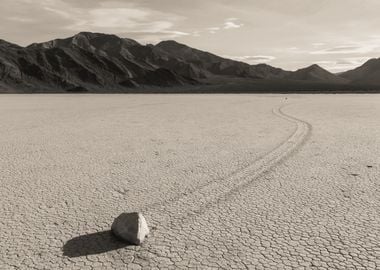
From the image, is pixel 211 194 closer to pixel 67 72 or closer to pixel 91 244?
pixel 91 244

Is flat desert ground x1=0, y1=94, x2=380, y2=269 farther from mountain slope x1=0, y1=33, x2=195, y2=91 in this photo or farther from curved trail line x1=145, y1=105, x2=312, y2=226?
mountain slope x1=0, y1=33, x2=195, y2=91

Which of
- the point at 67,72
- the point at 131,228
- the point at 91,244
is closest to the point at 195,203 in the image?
the point at 131,228

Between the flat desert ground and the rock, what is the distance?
75mm

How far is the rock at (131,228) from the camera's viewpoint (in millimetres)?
3213

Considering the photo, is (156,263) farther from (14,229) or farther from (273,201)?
(273,201)

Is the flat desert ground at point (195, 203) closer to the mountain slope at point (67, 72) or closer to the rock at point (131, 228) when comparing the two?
the rock at point (131, 228)

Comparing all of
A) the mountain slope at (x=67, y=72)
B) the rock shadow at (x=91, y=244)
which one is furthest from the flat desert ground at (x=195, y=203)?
the mountain slope at (x=67, y=72)

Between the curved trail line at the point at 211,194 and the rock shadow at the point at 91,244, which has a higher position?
the curved trail line at the point at 211,194

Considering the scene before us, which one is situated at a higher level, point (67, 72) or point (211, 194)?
point (67, 72)

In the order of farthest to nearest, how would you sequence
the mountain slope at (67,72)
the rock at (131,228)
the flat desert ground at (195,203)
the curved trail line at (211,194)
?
the mountain slope at (67,72) → the curved trail line at (211,194) → the rock at (131,228) → the flat desert ground at (195,203)

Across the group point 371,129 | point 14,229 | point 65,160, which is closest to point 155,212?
point 14,229

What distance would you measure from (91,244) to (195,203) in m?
1.33

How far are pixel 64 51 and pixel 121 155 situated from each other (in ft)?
402

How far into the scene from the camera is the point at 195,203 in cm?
423
